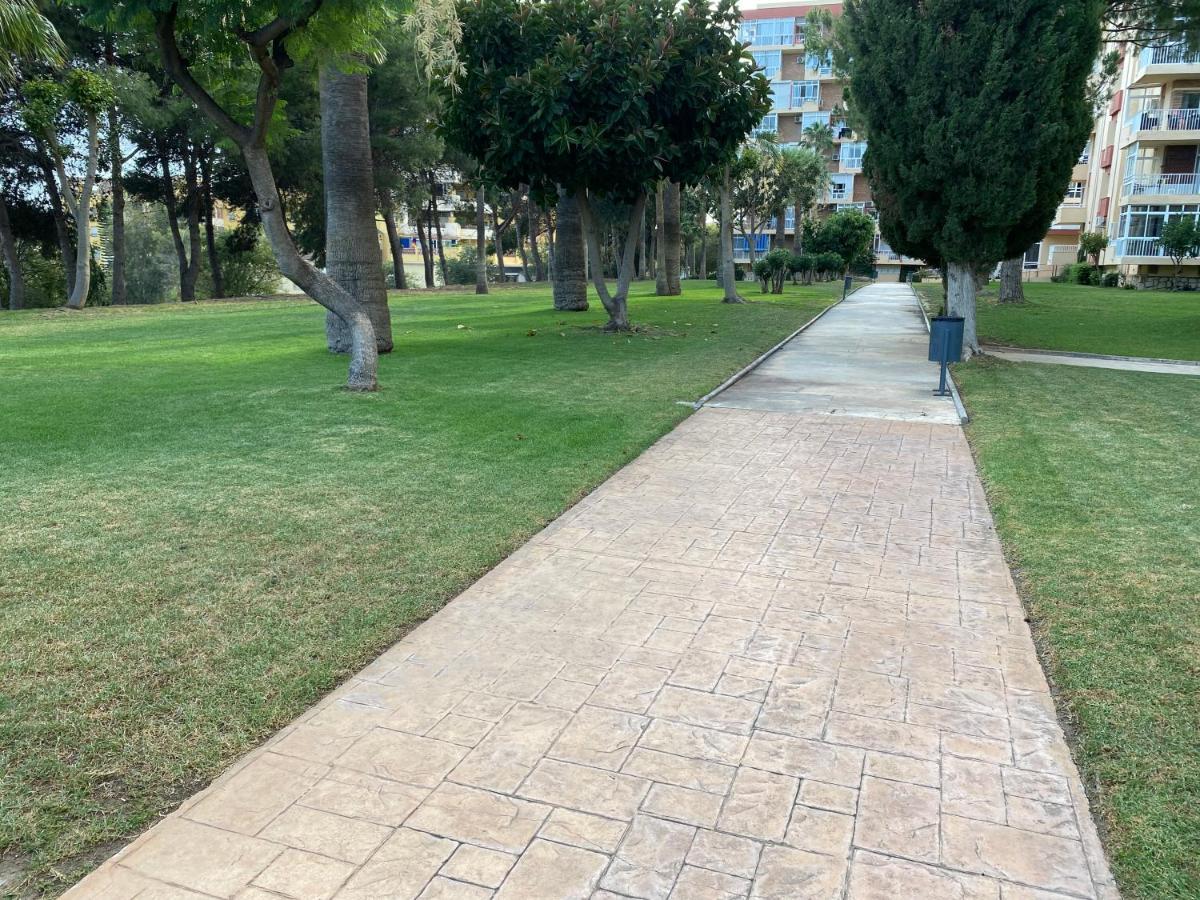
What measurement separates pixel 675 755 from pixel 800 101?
74218 mm

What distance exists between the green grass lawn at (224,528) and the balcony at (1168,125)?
121ft

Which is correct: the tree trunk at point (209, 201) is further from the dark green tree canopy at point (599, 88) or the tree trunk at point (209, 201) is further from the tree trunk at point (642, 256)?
the tree trunk at point (642, 256)

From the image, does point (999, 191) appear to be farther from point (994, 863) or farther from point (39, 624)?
point (39, 624)

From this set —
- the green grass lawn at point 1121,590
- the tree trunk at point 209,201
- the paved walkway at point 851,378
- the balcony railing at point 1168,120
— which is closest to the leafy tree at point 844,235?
the balcony railing at point 1168,120

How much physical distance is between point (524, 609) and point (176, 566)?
2.08m

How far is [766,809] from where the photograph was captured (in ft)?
9.14

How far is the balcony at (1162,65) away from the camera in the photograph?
120 ft

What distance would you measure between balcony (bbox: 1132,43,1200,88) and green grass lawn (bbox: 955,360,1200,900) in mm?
36609

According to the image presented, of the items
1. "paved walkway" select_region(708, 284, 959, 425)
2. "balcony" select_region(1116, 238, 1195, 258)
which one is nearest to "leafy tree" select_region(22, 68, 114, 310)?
"paved walkway" select_region(708, 284, 959, 425)

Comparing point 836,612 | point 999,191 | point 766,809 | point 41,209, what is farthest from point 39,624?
point 41,209

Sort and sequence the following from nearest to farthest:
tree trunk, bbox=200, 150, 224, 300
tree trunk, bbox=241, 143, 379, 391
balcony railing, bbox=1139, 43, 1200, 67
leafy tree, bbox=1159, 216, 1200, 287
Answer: tree trunk, bbox=241, 143, 379, 391 → tree trunk, bbox=200, 150, 224, 300 → leafy tree, bbox=1159, 216, 1200, 287 → balcony railing, bbox=1139, 43, 1200, 67

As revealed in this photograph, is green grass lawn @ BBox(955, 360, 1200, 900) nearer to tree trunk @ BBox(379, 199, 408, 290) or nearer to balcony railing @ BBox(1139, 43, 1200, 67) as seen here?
tree trunk @ BBox(379, 199, 408, 290)

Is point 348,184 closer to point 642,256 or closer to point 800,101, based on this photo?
point 642,256

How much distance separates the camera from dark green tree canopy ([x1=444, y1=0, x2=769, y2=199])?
43.9ft
